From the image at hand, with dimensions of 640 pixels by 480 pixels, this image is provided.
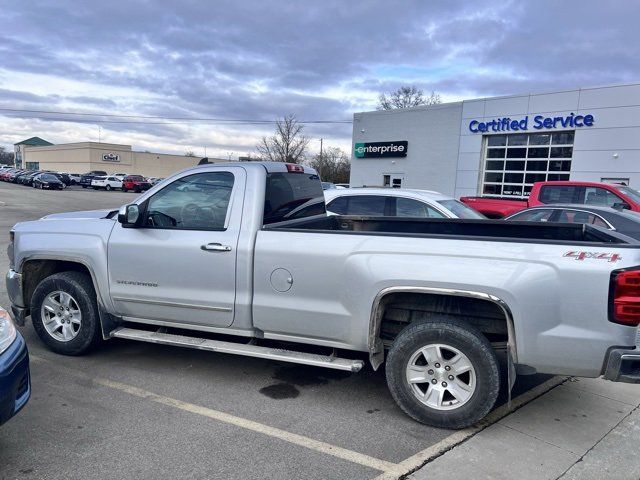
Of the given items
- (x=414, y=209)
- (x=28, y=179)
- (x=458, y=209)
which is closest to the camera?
(x=414, y=209)

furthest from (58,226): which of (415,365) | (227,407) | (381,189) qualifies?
(381,189)

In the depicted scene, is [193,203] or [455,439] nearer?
[455,439]

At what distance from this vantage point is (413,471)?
313 centimetres

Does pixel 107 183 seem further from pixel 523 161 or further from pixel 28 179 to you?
pixel 523 161

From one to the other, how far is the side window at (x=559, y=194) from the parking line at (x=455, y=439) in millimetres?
7366

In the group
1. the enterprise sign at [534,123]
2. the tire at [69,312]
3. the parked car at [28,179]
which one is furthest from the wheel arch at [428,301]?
the parked car at [28,179]

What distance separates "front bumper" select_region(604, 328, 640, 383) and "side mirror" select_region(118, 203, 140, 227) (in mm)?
3921

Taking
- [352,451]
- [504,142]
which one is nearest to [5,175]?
[504,142]

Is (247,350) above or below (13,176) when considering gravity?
below

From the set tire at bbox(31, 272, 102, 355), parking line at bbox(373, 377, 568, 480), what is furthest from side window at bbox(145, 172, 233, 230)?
parking line at bbox(373, 377, 568, 480)

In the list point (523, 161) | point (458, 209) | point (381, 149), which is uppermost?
point (381, 149)

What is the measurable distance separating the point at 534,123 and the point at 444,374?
71.6 feet

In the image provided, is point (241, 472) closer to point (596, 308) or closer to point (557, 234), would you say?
point (596, 308)

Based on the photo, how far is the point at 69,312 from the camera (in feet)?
16.1
